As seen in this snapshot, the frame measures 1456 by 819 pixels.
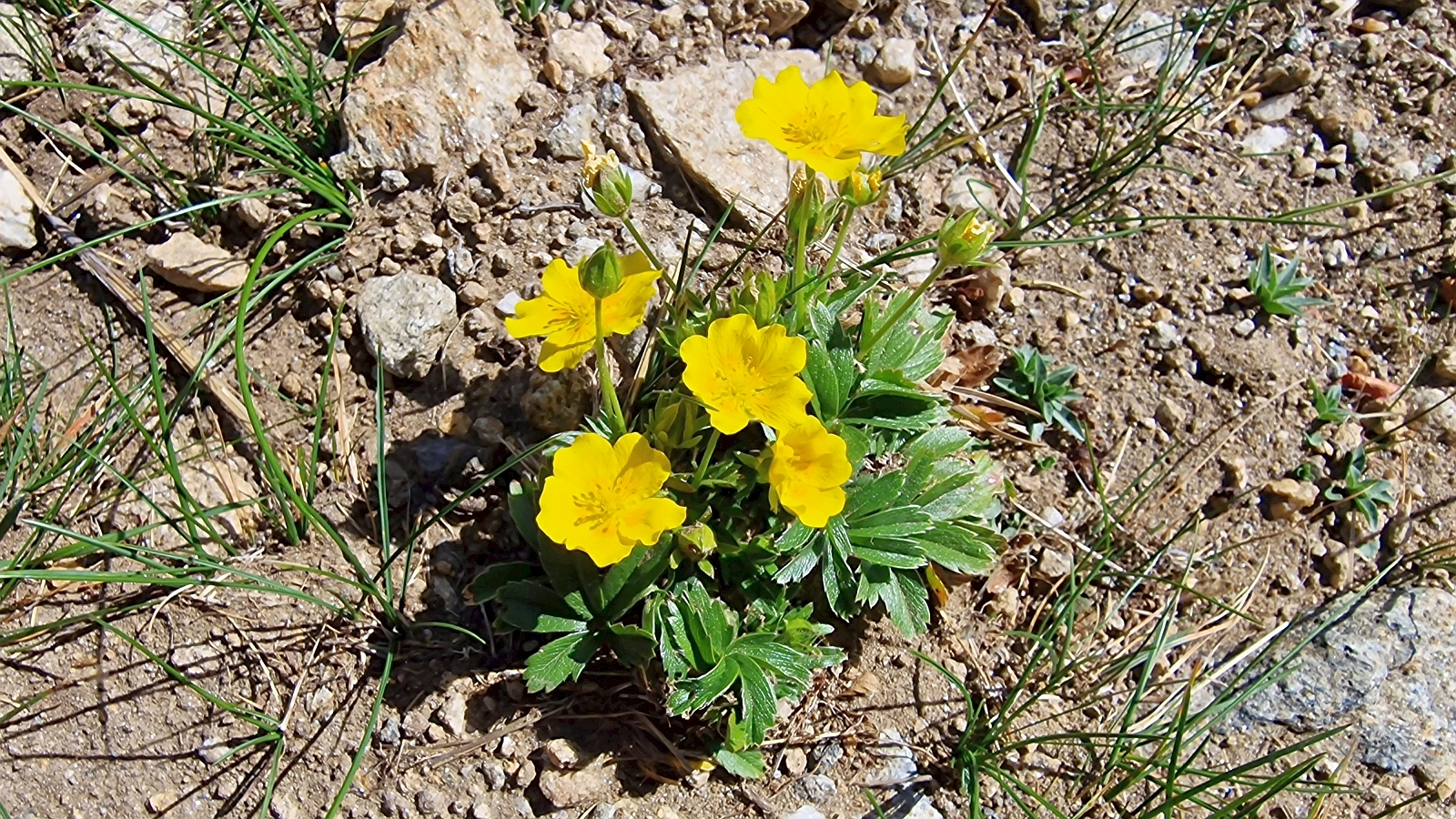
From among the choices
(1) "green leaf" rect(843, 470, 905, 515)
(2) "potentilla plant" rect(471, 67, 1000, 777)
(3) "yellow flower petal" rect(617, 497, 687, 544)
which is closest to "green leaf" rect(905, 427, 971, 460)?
(2) "potentilla plant" rect(471, 67, 1000, 777)

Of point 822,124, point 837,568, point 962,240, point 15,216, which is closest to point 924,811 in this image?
point 837,568

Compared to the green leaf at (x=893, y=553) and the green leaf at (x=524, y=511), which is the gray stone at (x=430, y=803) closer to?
the green leaf at (x=524, y=511)

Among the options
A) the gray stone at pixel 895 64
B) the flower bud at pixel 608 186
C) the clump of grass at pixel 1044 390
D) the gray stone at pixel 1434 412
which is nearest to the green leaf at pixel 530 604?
the flower bud at pixel 608 186

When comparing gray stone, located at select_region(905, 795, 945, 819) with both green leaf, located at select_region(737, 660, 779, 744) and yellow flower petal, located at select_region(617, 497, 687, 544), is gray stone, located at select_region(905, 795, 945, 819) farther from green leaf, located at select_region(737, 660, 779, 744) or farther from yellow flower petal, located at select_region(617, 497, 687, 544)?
yellow flower petal, located at select_region(617, 497, 687, 544)

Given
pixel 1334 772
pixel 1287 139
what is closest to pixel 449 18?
pixel 1287 139

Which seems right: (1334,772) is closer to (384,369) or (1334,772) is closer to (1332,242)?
(1332,242)

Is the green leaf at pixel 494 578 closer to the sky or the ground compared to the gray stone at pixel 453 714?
closer to the sky
